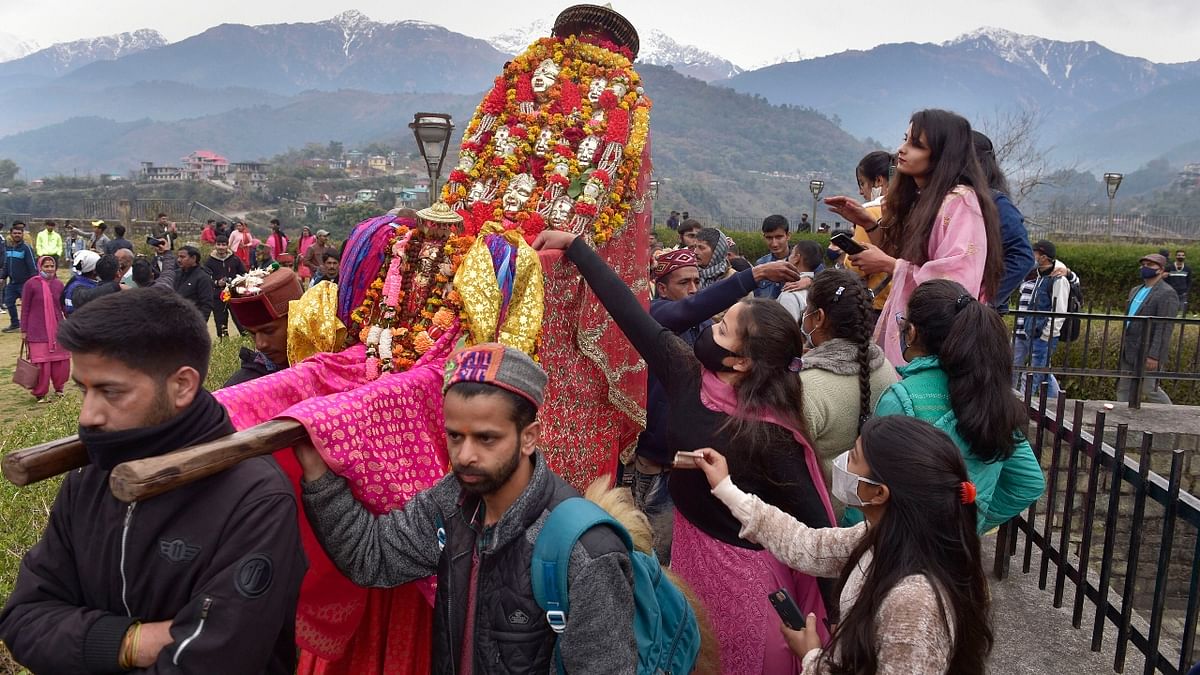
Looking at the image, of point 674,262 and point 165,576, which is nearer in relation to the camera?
point 165,576

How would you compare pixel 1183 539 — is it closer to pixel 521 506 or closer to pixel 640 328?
pixel 640 328

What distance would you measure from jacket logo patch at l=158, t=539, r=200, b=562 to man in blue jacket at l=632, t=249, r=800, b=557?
2.33m

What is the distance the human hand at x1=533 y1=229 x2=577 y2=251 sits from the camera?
3.53 m

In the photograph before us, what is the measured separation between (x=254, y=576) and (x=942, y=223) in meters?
2.97

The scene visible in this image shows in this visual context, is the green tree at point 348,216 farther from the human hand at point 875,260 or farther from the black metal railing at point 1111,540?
the black metal railing at point 1111,540

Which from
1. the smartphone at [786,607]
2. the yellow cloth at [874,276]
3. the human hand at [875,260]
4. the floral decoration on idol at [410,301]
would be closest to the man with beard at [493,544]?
the smartphone at [786,607]

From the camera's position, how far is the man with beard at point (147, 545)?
1.65 metres

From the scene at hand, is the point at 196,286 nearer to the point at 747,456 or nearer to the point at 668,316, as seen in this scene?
the point at 668,316

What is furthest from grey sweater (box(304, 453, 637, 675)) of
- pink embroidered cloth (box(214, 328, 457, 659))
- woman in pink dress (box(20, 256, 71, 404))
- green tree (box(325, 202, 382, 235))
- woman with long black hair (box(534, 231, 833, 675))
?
green tree (box(325, 202, 382, 235))

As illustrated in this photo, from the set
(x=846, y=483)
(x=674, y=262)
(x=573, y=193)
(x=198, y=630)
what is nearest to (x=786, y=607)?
(x=846, y=483)

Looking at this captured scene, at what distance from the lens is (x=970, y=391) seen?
2637 mm

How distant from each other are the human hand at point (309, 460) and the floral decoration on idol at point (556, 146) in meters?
2.07

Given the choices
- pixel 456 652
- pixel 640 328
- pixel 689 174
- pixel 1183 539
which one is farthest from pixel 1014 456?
pixel 689 174

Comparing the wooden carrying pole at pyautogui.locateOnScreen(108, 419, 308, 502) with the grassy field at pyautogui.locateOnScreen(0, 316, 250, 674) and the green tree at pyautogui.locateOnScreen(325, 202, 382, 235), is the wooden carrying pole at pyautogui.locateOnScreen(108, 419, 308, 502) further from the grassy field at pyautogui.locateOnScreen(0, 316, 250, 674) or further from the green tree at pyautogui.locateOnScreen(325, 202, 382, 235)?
the green tree at pyautogui.locateOnScreen(325, 202, 382, 235)
